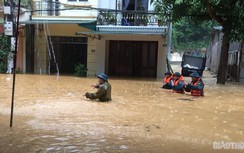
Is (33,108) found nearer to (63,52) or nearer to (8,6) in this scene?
(8,6)

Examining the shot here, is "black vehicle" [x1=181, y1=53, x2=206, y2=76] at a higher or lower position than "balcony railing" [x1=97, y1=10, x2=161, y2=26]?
lower

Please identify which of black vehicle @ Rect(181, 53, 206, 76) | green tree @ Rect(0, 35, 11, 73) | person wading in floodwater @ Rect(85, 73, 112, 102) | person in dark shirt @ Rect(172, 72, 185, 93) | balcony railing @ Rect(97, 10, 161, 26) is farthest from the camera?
black vehicle @ Rect(181, 53, 206, 76)

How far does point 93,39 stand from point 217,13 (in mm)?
8316

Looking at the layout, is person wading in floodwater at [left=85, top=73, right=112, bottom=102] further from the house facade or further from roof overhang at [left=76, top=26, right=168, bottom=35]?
the house facade

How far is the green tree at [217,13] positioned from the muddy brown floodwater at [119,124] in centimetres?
482

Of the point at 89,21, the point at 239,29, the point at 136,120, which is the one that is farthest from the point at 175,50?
the point at 136,120

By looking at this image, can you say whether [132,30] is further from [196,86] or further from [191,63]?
[191,63]

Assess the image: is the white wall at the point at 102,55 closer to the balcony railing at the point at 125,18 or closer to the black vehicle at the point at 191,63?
the balcony railing at the point at 125,18

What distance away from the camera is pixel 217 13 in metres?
16.1

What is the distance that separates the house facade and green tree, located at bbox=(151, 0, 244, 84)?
216cm

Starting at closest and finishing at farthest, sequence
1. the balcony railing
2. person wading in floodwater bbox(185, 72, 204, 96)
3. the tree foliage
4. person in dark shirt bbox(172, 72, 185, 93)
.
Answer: person wading in floodwater bbox(185, 72, 204, 96)
person in dark shirt bbox(172, 72, 185, 93)
the balcony railing
the tree foliage

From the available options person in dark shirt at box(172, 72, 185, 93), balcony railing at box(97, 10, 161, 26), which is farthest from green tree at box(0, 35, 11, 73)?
person in dark shirt at box(172, 72, 185, 93)

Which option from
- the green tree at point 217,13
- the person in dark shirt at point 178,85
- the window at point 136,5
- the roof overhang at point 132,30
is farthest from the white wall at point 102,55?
the person in dark shirt at point 178,85

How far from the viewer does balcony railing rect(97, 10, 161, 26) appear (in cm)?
2005
